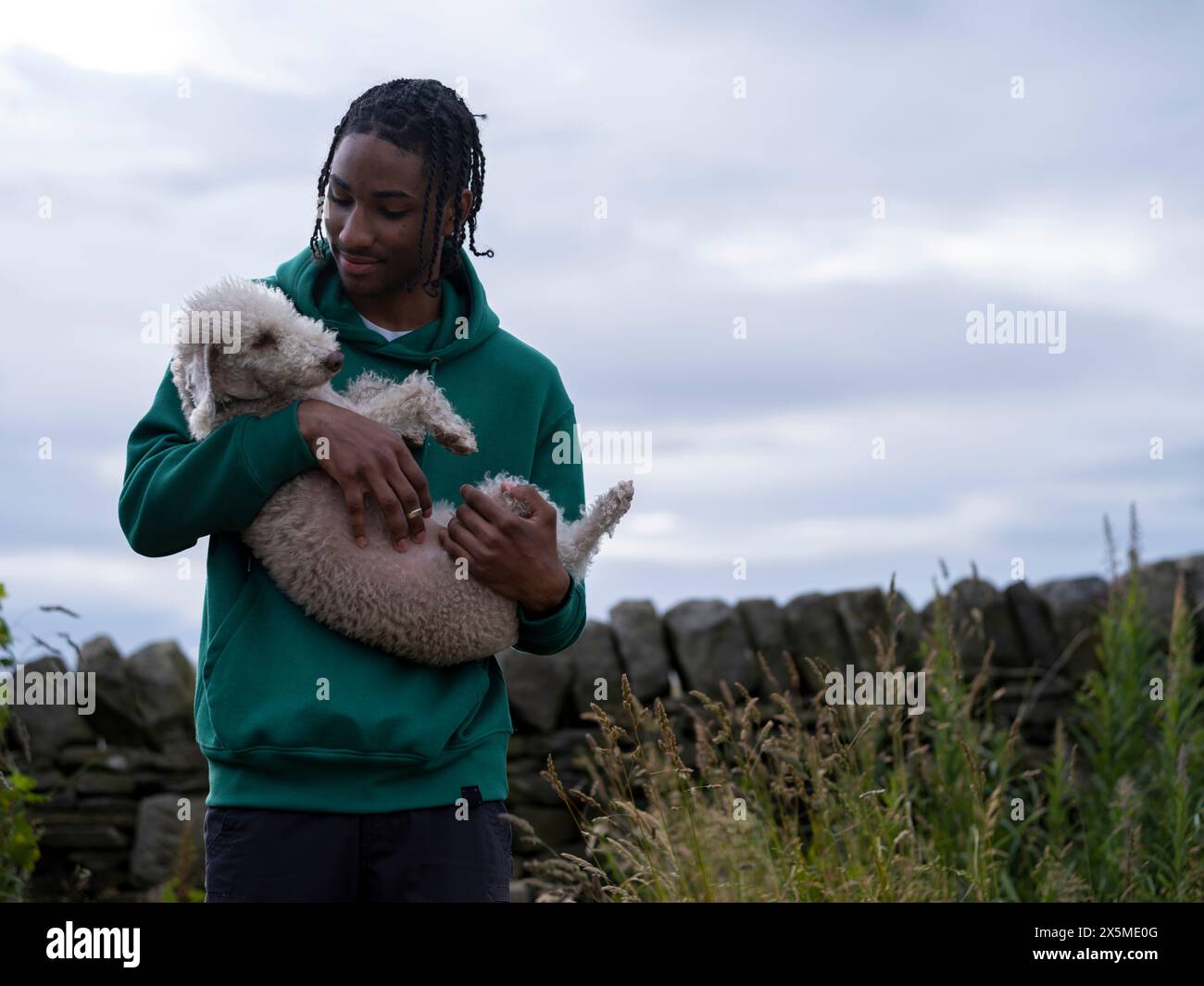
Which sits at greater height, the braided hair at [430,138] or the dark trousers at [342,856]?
the braided hair at [430,138]

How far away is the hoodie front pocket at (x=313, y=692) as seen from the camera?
2.28 m

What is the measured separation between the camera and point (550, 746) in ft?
23.0

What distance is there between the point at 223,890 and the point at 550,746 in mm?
4777

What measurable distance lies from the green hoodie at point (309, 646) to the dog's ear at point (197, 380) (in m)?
0.05

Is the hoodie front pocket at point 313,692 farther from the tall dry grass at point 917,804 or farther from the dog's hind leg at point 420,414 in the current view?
the tall dry grass at point 917,804

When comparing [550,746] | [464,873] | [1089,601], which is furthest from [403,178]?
[1089,601]

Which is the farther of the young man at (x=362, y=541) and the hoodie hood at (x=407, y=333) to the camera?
the hoodie hood at (x=407, y=333)

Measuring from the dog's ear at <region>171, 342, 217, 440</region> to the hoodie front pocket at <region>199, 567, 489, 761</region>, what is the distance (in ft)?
1.05

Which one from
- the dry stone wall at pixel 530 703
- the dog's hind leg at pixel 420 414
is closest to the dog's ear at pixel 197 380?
the dog's hind leg at pixel 420 414

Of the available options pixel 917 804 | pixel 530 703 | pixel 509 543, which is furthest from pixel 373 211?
pixel 530 703

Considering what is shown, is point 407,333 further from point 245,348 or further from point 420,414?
point 245,348

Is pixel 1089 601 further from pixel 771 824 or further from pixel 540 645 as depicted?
pixel 540 645

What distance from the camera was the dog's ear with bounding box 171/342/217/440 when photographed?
238 cm

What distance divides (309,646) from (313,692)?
0.11 meters
